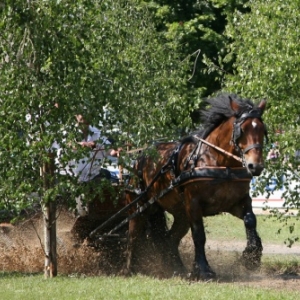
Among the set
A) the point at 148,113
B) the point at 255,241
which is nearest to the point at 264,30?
the point at 148,113

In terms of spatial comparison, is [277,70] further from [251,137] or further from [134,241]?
[134,241]

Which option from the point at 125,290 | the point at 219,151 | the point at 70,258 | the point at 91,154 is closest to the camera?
the point at 125,290

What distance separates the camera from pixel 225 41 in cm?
2603

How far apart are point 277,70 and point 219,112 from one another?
46.2 inches

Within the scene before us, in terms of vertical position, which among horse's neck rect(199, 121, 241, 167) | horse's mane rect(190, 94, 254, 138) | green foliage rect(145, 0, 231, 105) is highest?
green foliage rect(145, 0, 231, 105)

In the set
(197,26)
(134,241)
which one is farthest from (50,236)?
(197,26)

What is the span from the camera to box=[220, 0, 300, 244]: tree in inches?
504

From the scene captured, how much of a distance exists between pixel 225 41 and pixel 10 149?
50.1 feet

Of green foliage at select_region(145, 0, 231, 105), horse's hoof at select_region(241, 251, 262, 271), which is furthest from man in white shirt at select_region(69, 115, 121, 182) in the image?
green foliage at select_region(145, 0, 231, 105)

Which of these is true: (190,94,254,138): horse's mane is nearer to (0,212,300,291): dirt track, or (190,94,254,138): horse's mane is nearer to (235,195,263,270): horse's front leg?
(235,195,263,270): horse's front leg

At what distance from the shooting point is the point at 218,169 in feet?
39.0

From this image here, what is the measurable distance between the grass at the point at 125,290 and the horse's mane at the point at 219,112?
78.0 inches

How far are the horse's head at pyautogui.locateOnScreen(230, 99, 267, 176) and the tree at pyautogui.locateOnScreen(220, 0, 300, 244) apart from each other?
128 centimetres

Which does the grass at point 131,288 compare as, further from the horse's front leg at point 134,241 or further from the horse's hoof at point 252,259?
the horse's front leg at point 134,241
